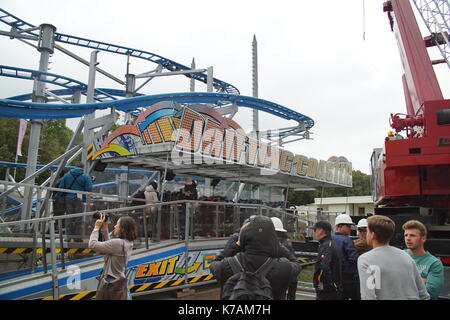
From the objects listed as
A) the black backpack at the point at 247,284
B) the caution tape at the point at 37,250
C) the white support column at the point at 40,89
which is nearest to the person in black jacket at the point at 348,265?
the black backpack at the point at 247,284

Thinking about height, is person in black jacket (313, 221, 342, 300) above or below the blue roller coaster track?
below

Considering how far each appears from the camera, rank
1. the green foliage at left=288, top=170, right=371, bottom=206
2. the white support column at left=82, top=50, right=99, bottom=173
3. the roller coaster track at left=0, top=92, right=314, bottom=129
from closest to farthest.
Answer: the roller coaster track at left=0, top=92, right=314, bottom=129
the white support column at left=82, top=50, right=99, bottom=173
the green foliage at left=288, top=170, right=371, bottom=206

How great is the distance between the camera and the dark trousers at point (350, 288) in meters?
5.05

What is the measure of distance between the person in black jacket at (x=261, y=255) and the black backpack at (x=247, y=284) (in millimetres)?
46

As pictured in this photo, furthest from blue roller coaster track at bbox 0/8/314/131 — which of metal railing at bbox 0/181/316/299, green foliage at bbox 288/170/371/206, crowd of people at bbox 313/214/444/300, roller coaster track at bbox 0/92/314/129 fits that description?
green foliage at bbox 288/170/371/206

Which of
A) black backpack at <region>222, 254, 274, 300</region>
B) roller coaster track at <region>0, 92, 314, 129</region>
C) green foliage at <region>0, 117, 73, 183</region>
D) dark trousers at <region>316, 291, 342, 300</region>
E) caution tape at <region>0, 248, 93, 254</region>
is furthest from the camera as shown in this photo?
green foliage at <region>0, 117, 73, 183</region>

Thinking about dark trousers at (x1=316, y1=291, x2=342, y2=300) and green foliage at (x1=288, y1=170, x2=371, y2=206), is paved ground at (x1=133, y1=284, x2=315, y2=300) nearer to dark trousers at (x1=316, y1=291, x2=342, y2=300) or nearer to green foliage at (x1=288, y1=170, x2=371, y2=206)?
dark trousers at (x1=316, y1=291, x2=342, y2=300)

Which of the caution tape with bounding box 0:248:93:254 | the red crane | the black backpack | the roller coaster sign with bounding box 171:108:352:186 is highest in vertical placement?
the roller coaster sign with bounding box 171:108:352:186

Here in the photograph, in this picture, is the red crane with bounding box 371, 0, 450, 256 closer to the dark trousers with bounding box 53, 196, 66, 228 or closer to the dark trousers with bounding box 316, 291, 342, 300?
the dark trousers with bounding box 316, 291, 342, 300

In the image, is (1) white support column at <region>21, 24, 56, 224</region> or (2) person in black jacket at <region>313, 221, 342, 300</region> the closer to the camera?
(2) person in black jacket at <region>313, 221, 342, 300</region>

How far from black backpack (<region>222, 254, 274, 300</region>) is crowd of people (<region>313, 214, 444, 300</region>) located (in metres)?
0.87

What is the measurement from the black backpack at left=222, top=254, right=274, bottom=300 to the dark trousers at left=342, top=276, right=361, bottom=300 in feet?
7.10

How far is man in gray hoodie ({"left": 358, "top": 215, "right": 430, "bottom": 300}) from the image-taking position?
3.25 m
